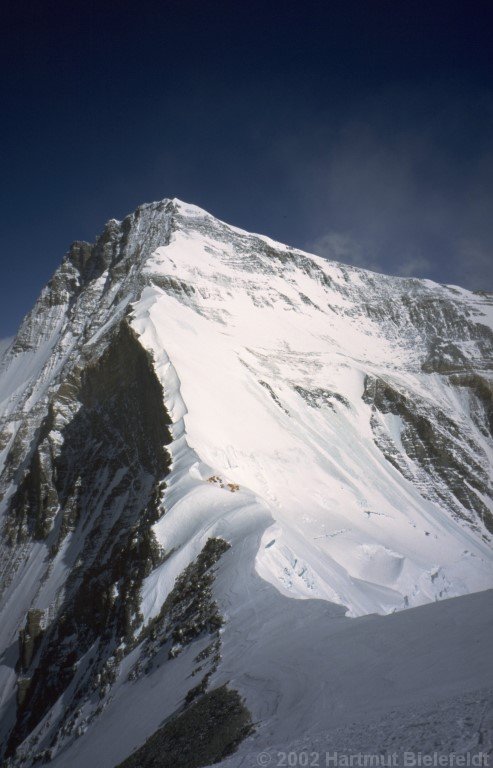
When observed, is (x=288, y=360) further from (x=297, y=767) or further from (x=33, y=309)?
(x=33, y=309)

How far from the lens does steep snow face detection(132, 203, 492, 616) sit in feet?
104

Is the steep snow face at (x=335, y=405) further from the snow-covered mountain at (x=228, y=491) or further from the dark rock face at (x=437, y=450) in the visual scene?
the snow-covered mountain at (x=228, y=491)

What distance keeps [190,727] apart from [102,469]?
3802 centimetres

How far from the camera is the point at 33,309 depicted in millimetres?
108875

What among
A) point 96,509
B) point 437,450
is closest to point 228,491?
point 96,509

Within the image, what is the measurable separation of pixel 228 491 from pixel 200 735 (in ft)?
52.6

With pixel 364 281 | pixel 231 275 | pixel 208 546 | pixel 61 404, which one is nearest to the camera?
pixel 208 546

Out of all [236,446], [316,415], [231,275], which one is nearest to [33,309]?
[231,275]

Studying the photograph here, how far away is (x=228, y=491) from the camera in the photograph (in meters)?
24.7

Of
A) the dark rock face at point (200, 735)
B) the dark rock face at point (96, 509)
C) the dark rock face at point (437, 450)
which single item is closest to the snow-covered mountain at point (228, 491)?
the dark rock face at point (200, 735)

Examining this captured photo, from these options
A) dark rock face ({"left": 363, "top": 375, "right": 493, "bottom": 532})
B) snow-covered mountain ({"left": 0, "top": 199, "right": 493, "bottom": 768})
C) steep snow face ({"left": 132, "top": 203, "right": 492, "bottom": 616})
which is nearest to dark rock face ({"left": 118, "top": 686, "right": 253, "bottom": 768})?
snow-covered mountain ({"left": 0, "top": 199, "right": 493, "bottom": 768})

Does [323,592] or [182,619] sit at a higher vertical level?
[182,619]

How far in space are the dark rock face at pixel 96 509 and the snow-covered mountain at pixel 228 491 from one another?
23 cm

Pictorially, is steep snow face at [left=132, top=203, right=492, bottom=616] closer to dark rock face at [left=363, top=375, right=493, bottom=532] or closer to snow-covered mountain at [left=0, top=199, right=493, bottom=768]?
dark rock face at [left=363, top=375, right=493, bottom=532]
